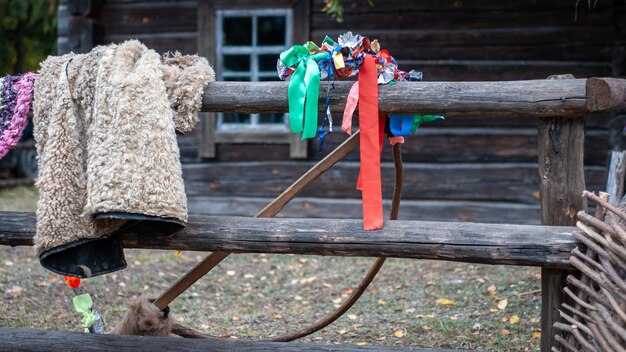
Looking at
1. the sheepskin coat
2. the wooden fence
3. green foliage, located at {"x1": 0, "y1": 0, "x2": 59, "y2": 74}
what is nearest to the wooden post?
the wooden fence

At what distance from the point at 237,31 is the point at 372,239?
217 inches

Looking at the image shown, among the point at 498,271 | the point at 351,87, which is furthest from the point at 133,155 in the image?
the point at 498,271

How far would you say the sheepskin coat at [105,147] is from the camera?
2770 mm

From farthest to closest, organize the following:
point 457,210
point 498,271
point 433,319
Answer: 1. point 457,210
2. point 498,271
3. point 433,319

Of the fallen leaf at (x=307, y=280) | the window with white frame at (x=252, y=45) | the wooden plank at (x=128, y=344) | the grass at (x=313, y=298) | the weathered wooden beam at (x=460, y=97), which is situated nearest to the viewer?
the weathered wooden beam at (x=460, y=97)

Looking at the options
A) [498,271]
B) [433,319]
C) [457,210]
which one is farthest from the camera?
[457,210]

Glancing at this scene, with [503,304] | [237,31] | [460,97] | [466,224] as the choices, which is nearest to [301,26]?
[237,31]

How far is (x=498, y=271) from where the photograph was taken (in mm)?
6348

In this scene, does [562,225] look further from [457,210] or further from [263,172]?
[263,172]

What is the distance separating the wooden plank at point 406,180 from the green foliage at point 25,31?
5258mm

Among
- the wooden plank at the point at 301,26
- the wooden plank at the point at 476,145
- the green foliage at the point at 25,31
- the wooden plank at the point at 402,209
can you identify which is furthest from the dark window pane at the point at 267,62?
the green foliage at the point at 25,31

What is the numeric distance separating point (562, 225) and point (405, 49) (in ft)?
16.3

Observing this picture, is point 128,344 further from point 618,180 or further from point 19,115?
point 618,180

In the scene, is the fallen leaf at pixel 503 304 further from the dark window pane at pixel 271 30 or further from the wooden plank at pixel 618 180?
the dark window pane at pixel 271 30
